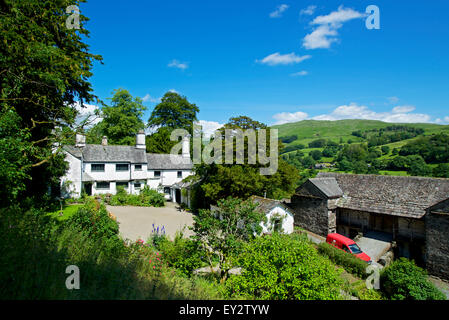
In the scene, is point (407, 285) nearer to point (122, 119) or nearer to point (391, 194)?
point (391, 194)

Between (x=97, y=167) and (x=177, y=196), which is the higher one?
(x=97, y=167)

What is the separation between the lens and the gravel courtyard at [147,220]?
57.8ft

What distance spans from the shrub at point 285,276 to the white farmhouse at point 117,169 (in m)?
22.9

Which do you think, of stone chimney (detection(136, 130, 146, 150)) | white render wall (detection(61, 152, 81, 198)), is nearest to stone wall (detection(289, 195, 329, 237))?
stone chimney (detection(136, 130, 146, 150))

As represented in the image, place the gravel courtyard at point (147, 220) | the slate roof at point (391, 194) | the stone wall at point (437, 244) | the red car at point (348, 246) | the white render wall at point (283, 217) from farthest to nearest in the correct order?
the white render wall at point (283, 217) → the slate roof at point (391, 194) → the gravel courtyard at point (147, 220) → the red car at point (348, 246) → the stone wall at point (437, 244)

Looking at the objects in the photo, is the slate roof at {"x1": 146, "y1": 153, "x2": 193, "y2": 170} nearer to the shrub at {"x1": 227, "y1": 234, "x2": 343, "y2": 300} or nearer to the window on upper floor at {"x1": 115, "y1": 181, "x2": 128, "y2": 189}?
the window on upper floor at {"x1": 115, "y1": 181, "x2": 128, "y2": 189}

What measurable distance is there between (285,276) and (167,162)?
2944cm

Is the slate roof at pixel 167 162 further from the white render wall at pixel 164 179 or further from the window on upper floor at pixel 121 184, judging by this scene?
the window on upper floor at pixel 121 184

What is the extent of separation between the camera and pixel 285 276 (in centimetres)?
714

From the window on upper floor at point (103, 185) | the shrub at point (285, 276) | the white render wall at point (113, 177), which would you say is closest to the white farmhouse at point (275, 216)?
the shrub at point (285, 276)

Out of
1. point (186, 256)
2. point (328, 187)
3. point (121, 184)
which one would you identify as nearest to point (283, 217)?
point (328, 187)

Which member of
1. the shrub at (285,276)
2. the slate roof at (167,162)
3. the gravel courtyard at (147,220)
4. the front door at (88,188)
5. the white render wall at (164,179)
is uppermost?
the slate roof at (167,162)
